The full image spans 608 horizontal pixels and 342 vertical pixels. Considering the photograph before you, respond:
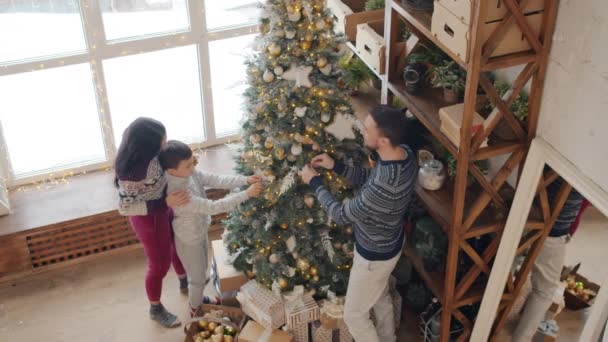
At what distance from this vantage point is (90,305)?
436 cm

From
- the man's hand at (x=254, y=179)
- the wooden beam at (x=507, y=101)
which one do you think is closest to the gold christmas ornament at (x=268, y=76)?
the man's hand at (x=254, y=179)

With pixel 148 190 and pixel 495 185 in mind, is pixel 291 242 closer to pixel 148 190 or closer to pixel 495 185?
pixel 148 190

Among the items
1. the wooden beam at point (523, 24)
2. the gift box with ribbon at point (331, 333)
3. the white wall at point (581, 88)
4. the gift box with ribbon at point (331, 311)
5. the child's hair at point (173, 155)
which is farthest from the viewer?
the gift box with ribbon at point (331, 333)

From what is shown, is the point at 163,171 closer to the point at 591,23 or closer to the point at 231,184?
the point at 231,184

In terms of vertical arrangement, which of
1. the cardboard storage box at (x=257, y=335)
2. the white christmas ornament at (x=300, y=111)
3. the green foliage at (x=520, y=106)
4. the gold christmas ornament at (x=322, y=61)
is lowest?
the cardboard storage box at (x=257, y=335)

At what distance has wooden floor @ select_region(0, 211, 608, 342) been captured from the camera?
13.6 ft

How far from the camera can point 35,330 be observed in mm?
4191

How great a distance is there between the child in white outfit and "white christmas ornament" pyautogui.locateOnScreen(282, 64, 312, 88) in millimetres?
614

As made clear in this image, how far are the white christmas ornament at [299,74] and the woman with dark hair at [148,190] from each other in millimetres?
770

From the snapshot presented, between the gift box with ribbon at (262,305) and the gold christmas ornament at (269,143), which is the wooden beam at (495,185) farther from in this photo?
the gift box with ribbon at (262,305)

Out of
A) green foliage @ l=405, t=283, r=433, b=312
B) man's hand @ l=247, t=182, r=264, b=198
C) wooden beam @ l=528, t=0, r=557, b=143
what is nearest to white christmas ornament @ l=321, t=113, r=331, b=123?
man's hand @ l=247, t=182, r=264, b=198

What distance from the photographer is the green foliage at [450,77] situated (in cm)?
342

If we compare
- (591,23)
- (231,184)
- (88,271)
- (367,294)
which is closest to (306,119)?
(231,184)

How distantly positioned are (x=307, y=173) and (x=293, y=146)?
0.50 ft
